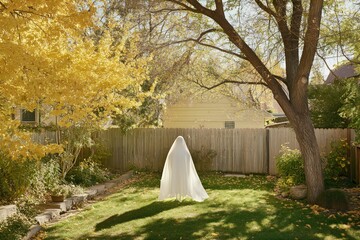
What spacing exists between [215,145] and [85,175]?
5.87 metres

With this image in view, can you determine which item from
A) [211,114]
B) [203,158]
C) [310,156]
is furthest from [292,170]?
[211,114]

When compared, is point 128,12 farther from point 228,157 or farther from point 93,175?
point 228,157

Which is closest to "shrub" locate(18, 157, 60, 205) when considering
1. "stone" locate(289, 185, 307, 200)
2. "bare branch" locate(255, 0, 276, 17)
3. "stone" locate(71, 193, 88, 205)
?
"stone" locate(71, 193, 88, 205)

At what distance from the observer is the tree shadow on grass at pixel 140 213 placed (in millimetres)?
8430

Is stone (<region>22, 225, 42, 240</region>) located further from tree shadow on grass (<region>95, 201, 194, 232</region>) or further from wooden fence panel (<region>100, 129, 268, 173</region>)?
wooden fence panel (<region>100, 129, 268, 173</region>)

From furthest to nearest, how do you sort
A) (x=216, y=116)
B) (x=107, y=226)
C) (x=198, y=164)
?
(x=216, y=116) < (x=198, y=164) < (x=107, y=226)

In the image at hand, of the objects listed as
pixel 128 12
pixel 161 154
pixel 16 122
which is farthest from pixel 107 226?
pixel 161 154

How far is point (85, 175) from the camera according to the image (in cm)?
1327

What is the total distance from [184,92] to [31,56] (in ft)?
45.0

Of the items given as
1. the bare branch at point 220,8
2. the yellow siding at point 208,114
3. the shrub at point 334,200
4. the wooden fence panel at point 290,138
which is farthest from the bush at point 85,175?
the yellow siding at point 208,114

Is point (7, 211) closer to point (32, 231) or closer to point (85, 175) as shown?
point (32, 231)

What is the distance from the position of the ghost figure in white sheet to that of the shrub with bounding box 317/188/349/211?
2.77 meters

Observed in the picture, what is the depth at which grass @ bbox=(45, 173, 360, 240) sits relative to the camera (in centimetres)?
739

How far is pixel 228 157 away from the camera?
665 inches
